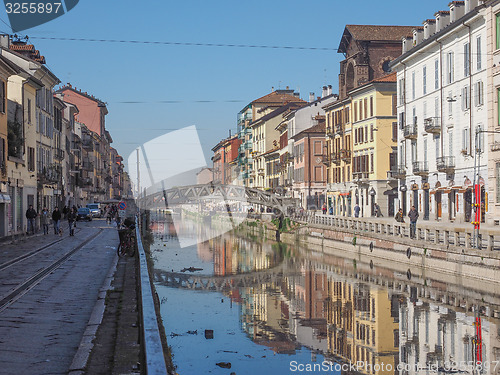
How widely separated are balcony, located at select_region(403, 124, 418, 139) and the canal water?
69.2 ft

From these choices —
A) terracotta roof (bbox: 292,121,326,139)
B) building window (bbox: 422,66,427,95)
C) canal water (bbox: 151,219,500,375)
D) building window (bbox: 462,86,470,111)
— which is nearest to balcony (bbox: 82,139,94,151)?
terracotta roof (bbox: 292,121,326,139)

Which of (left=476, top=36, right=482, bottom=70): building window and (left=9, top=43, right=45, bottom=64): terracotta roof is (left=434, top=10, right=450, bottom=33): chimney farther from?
(left=9, top=43, right=45, bottom=64): terracotta roof

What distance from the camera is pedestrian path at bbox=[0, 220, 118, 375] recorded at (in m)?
9.74

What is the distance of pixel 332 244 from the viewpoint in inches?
1821

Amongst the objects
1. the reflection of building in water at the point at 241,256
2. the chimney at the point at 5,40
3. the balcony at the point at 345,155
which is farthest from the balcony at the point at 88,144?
the chimney at the point at 5,40

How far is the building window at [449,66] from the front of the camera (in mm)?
46644

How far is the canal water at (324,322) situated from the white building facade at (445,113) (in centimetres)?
1230

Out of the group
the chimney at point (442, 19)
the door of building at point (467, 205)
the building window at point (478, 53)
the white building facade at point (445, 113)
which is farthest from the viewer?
the chimney at point (442, 19)

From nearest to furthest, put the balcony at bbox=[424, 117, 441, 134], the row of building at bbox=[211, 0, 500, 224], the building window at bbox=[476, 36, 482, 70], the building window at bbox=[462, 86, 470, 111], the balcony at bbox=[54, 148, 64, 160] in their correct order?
1. the row of building at bbox=[211, 0, 500, 224]
2. the building window at bbox=[476, 36, 482, 70]
3. the building window at bbox=[462, 86, 470, 111]
4. the balcony at bbox=[424, 117, 441, 134]
5. the balcony at bbox=[54, 148, 64, 160]

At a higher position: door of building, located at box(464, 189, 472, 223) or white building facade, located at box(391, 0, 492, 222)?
white building facade, located at box(391, 0, 492, 222)

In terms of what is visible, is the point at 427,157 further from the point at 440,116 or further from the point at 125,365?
the point at 125,365

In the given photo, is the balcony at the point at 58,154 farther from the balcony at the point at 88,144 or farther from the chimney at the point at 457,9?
the chimney at the point at 457,9

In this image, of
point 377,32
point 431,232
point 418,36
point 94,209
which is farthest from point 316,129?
point 431,232

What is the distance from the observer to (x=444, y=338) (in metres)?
17.5
